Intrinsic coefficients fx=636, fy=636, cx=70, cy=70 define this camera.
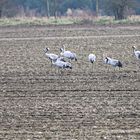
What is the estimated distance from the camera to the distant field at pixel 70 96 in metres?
12.1

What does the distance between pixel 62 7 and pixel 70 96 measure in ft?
192

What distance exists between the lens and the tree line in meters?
50.4

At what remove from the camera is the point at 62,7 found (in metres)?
73.9

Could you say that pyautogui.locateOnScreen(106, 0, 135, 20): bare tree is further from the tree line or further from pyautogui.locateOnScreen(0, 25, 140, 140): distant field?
pyautogui.locateOnScreen(0, 25, 140, 140): distant field

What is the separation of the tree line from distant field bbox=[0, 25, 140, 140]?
22.0 meters

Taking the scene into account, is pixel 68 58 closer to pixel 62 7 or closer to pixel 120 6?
pixel 120 6

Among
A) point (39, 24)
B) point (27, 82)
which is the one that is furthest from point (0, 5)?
point (27, 82)

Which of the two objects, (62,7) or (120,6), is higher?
(120,6)

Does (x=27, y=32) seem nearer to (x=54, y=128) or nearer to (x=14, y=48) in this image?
(x=14, y=48)

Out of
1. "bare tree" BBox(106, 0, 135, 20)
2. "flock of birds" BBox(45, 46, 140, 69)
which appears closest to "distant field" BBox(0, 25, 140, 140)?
"flock of birds" BBox(45, 46, 140, 69)

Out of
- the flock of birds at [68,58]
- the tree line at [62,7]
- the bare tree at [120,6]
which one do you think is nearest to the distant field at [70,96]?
the flock of birds at [68,58]

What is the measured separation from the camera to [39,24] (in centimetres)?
4322

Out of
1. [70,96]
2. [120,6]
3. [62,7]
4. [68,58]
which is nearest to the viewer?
[70,96]

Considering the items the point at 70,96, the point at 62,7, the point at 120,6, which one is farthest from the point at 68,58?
the point at 62,7
